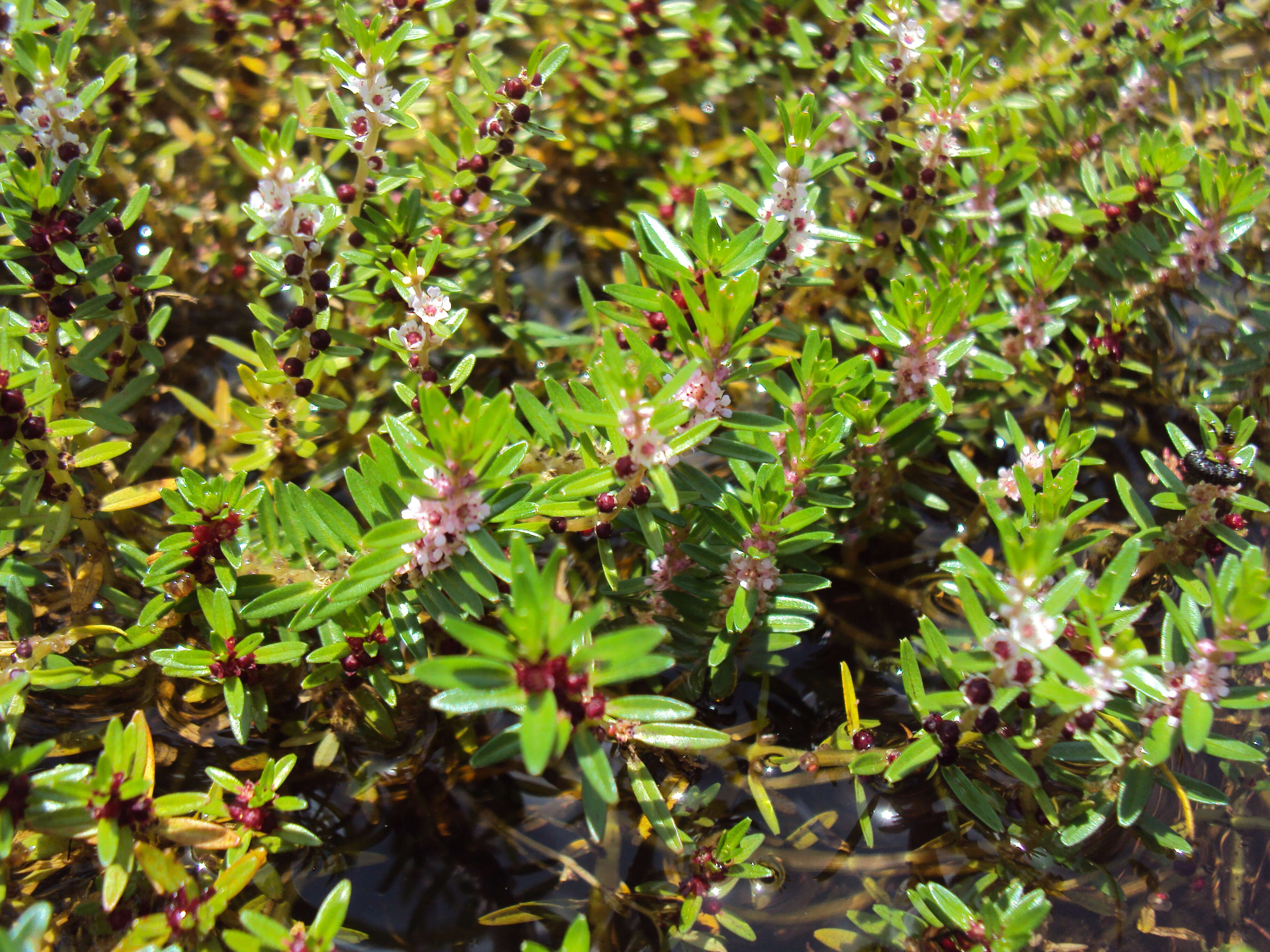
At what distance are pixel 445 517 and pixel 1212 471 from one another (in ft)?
8.77

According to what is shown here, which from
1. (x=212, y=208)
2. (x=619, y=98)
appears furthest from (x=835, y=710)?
(x=212, y=208)

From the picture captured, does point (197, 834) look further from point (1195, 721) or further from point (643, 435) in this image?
point (1195, 721)

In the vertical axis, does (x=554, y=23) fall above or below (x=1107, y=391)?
above

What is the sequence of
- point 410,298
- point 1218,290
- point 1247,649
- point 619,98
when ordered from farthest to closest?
1. point 619,98
2. point 1218,290
3. point 410,298
4. point 1247,649

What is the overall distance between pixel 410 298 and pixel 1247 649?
2.81 m

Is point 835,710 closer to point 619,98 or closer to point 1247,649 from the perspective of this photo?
point 1247,649

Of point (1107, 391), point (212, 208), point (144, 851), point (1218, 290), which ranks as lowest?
point (144, 851)

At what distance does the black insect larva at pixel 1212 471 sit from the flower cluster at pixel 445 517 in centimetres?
255

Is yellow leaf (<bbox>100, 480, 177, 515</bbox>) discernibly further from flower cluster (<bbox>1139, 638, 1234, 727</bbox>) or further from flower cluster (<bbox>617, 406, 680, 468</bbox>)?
flower cluster (<bbox>1139, 638, 1234, 727</bbox>)

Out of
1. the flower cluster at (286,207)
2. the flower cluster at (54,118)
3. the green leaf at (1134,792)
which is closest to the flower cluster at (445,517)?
the flower cluster at (286,207)

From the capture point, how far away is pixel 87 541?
325cm

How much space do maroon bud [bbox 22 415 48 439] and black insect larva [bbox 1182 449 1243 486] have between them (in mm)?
3986

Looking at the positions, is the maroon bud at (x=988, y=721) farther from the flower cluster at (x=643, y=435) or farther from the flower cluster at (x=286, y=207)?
the flower cluster at (x=286, y=207)

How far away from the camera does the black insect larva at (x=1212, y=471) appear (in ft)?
10.0
